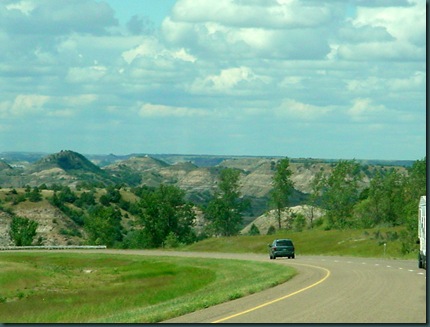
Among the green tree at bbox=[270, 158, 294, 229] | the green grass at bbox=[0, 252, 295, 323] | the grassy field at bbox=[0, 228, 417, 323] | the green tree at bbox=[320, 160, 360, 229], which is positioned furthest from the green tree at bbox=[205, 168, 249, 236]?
the green grass at bbox=[0, 252, 295, 323]

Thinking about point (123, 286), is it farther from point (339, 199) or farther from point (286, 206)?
point (286, 206)

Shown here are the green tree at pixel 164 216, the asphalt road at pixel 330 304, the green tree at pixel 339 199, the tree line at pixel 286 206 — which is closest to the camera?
the asphalt road at pixel 330 304

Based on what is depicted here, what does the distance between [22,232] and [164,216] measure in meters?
22.0

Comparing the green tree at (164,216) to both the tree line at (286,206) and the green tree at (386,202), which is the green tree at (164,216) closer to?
the tree line at (286,206)

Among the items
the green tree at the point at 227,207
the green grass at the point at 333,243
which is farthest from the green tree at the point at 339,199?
the green tree at the point at 227,207

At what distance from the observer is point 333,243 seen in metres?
98.0

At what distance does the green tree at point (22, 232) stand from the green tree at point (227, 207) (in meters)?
28.8

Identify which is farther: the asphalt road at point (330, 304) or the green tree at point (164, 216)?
the green tree at point (164, 216)

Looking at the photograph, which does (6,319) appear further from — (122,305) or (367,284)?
(367,284)

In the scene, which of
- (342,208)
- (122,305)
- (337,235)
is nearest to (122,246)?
(342,208)

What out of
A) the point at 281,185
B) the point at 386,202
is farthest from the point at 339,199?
the point at 281,185

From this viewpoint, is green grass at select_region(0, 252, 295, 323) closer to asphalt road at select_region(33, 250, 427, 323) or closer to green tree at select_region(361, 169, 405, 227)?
Answer: asphalt road at select_region(33, 250, 427, 323)

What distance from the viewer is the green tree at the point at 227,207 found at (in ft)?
506

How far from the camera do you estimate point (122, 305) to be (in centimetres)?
3953
